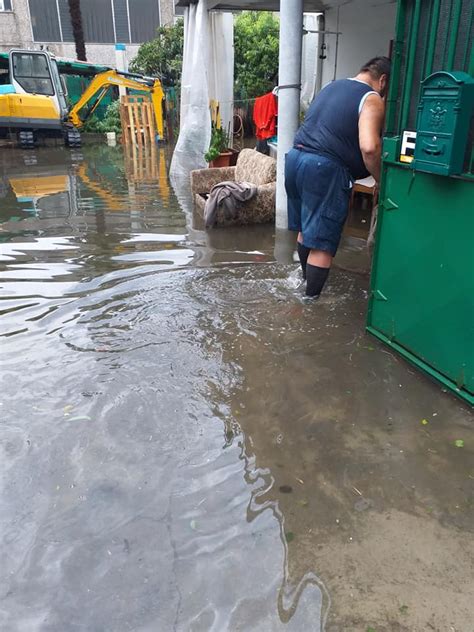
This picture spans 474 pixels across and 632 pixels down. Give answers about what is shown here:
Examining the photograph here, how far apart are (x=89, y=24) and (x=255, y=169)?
21349 mm

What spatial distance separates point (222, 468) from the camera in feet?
7.60

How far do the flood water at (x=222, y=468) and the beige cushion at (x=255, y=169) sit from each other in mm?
2713

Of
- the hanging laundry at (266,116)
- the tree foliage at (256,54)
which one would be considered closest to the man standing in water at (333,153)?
the hanging laundry at (266,116)

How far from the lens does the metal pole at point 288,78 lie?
17.8 feet

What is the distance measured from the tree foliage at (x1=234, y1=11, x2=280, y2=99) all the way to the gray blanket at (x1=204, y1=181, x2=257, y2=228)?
446 inches

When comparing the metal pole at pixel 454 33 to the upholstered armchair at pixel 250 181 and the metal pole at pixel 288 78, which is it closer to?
the metal pole at pixel 288 78

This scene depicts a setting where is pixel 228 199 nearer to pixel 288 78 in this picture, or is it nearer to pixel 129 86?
pixel 288 78

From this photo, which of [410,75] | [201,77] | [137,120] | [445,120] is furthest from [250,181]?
[137,120]

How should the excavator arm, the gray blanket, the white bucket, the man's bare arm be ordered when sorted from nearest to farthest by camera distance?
the man's bare arm
the gray blanket
the excavator arm
the white bucket

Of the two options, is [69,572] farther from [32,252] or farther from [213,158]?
[213,158]

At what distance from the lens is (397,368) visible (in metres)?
3.09

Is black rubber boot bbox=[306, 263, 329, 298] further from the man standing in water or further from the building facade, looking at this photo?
the building facade

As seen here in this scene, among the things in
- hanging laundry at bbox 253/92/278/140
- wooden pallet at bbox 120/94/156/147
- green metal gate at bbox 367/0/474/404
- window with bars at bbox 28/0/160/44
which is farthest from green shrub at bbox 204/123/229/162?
window with bars at bbox 28/0/160/44

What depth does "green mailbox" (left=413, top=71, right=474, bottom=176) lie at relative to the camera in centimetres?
238
